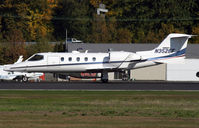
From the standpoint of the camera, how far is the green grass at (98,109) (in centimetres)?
2258

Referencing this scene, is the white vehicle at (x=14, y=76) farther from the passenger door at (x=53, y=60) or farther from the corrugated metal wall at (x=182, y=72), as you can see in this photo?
the corrugated metal wall at (x=182, y=72)

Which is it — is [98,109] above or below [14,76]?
above

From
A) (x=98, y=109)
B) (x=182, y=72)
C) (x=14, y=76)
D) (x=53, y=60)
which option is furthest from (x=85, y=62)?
(x=98, y=109)

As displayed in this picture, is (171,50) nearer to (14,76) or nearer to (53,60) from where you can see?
(53,60)

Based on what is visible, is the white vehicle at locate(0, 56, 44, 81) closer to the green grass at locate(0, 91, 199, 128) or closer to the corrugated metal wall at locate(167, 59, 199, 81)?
the corrugated metal wall at locate(167, 59, 199, 81)

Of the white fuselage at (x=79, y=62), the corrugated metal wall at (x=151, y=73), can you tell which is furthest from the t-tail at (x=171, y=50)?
the corrugated metal wall at (x=151, y=73)

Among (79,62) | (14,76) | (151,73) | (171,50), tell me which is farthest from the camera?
(151,73)

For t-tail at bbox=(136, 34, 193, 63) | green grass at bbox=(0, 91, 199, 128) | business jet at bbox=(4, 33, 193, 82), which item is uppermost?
t-tail at bbox=(136, 34, 193, 63)

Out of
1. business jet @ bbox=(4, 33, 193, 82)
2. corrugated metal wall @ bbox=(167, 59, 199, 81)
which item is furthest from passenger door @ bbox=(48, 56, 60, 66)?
corrugated metal wall @ bbox=(167, 59, 199, 81)

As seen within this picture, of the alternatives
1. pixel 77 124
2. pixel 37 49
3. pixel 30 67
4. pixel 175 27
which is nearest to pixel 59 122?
pixel 77 124

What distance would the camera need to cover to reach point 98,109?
27.3 m

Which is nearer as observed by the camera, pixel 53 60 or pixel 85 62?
pixel 53 60

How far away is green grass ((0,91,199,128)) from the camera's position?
22578mm

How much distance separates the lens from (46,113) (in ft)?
83.7
